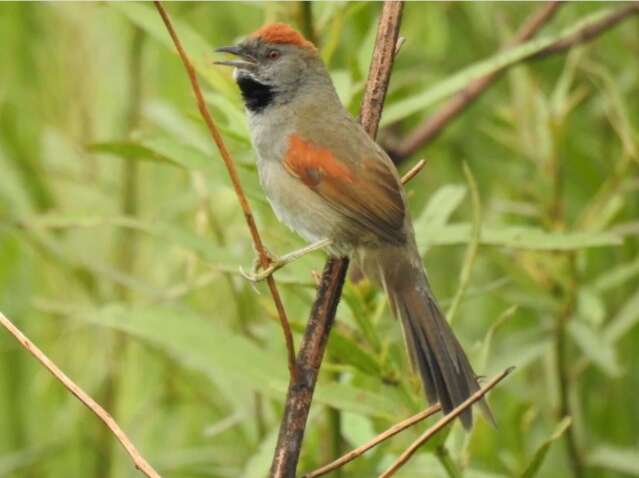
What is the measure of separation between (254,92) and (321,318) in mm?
1531

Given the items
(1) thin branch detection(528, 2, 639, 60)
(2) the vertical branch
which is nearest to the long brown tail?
(1) thin branch detection(528, 2, 639, 60)

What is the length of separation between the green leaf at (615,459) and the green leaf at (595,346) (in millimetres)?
211

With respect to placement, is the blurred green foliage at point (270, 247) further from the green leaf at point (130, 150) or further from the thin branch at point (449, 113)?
the thin branch at point (449, 113)

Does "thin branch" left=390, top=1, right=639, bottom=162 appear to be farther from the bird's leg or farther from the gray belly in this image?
the bird's leg

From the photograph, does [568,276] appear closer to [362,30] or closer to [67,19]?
[362,30]

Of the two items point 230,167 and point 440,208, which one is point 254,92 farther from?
point 230,167

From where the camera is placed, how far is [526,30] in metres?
4.14

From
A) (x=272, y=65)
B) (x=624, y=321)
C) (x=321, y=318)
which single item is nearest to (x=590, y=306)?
(x=624, y=321)

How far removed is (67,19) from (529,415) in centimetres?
253

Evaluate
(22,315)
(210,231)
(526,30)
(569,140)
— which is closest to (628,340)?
(569,140)

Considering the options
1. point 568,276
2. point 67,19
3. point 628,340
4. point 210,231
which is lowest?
point 628,340

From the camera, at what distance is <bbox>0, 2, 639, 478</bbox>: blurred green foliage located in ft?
11.1

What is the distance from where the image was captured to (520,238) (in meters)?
3.33

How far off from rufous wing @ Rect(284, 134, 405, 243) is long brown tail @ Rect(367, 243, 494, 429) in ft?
0.24
